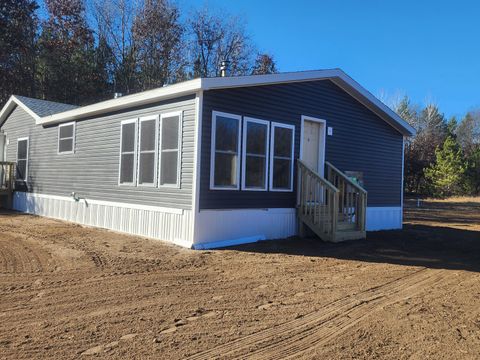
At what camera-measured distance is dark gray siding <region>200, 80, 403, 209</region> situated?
28.8 ft

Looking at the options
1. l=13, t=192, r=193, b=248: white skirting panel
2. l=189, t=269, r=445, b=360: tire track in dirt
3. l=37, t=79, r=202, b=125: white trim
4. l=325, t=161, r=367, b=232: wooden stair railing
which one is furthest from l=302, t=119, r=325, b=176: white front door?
l=189, t=269, r=445, b=360: tire track in dirt

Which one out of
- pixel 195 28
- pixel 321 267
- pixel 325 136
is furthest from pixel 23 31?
pixel 321 267

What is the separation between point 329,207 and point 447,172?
3167cm

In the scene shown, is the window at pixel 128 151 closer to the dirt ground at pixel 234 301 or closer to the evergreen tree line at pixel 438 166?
the dirt ground at pixel 234 301

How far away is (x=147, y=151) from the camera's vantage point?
9828 mm

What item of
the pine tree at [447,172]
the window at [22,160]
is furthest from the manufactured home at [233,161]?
the pine tree at [447,172]

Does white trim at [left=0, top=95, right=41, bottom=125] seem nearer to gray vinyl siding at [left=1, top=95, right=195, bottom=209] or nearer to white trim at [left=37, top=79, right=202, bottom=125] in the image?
gray vinyl siding at [left=1, top=95, right=195, bottom=209]

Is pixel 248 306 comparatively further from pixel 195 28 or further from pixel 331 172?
pixel 195 28

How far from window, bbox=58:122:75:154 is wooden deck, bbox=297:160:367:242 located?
21.7ft

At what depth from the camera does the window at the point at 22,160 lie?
15.3 m

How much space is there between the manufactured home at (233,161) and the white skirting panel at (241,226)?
0.08 ft

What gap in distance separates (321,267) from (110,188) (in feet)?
19.5

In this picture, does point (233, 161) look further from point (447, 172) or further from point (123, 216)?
point (447, 172)

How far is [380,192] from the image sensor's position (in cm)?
1285
